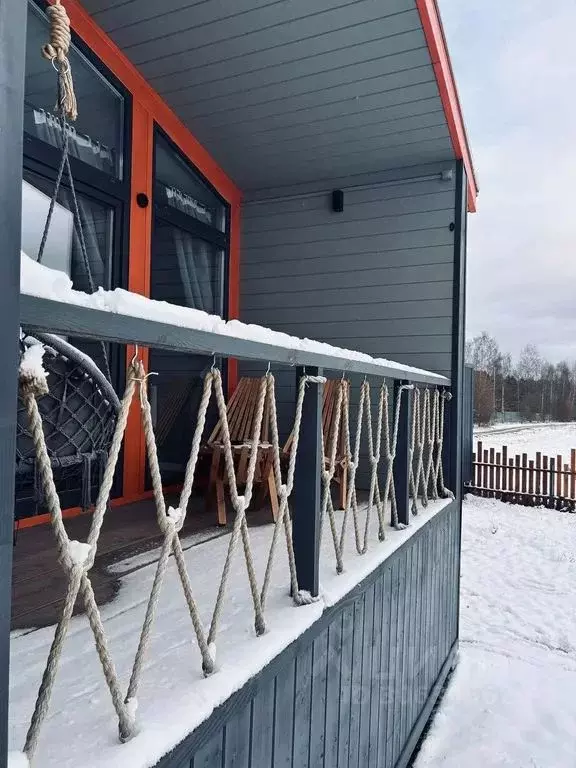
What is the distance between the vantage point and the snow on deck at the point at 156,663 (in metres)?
0.91

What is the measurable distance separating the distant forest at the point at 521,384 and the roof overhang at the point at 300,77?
1086 inches

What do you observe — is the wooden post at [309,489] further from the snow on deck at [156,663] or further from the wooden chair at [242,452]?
the wooden chair at [242,452]

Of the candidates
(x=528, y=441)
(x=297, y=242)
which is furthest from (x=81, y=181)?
(x=528, y=441)

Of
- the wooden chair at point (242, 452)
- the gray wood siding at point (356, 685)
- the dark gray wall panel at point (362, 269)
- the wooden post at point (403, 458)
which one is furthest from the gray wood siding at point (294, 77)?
the gray wood siding at point (356, 685)

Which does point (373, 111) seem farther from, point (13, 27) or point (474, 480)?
point (474, 480)

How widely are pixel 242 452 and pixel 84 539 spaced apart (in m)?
0.96

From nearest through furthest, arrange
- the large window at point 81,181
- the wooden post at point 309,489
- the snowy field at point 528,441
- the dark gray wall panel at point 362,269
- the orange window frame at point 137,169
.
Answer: the wooden post at point 309,489 → the large window at point 81,181 → the orange window frame at point 137,169 → the dark gray wall panel at point 362,269 → the snowy field at point 528,441

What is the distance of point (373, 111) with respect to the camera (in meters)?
3.47

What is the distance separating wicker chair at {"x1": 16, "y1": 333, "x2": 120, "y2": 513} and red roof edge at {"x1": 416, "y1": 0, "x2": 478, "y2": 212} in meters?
2.56

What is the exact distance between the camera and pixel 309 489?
1.51 m

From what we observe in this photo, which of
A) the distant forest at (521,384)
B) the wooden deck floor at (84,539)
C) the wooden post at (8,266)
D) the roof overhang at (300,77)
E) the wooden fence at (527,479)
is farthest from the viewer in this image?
the distant forest at (521,384)

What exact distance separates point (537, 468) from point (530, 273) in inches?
1047

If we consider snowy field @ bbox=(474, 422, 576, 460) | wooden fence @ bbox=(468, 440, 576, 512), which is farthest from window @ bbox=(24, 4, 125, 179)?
snowy field @ bbox=(474, 422, 576, 460)

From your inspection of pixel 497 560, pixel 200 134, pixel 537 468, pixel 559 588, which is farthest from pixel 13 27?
pixel 537 468
